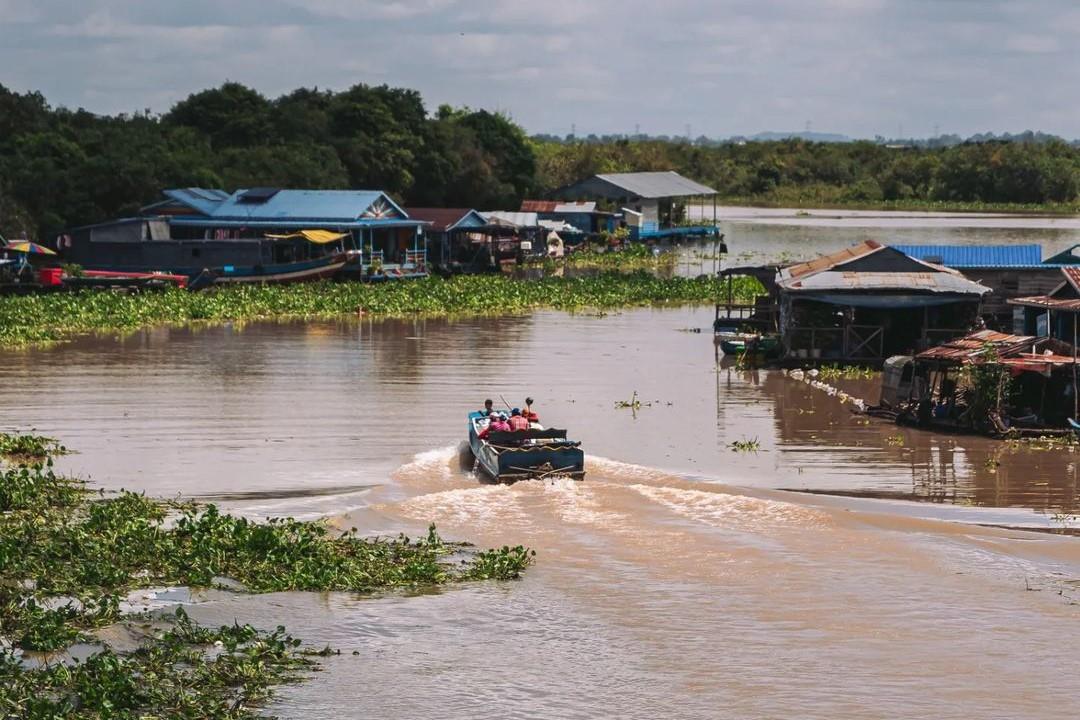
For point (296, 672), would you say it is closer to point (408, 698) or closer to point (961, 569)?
point (408, 698)

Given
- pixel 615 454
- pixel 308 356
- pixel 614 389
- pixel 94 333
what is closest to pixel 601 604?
pixel 615 454

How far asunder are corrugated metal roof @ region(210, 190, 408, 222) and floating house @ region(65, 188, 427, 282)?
3 cm

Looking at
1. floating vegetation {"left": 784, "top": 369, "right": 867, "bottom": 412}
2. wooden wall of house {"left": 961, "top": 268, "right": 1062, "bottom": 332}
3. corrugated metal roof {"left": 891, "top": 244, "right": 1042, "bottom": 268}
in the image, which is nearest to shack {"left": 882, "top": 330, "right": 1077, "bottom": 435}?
floating vegetation {"left": 784, "top": 369, "right": 867, "bottom": 412}

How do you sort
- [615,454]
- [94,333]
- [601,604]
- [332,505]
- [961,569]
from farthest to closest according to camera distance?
[94,333] → [615,454] → [332,505] → [961,569] → [601,604]

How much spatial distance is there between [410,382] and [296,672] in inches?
685

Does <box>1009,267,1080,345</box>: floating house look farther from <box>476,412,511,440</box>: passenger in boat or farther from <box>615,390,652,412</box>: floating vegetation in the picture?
<box>476,412,511,440</box>: passenger in boat

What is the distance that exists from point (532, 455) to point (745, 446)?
494 cm

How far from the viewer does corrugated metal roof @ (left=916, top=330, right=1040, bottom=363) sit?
2591 centimetres

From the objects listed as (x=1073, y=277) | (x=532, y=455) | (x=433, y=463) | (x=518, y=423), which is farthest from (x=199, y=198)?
(x=532, y=455)

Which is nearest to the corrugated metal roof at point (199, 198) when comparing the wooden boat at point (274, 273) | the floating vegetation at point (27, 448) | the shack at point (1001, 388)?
the wooden boat at point (274, 273)

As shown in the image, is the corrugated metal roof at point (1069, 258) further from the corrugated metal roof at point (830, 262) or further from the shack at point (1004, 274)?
the corrugated metal roof at point (830, 262)

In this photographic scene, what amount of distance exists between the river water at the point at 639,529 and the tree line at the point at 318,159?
25140 millimetres

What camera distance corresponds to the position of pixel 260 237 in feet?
176

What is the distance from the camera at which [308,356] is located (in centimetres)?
3606
